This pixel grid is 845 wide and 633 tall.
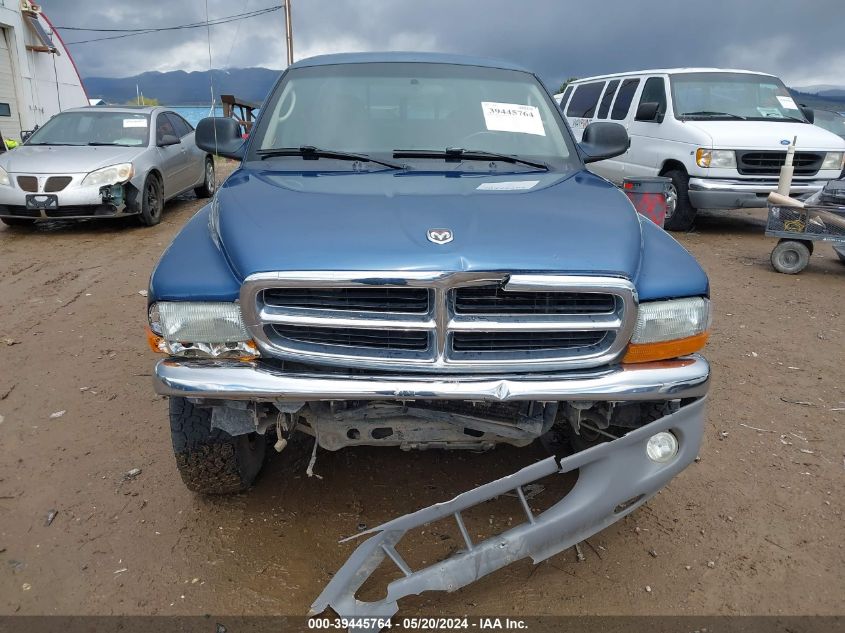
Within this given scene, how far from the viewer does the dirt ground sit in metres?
2.39

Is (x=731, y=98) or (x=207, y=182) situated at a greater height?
(x=731, y=98)

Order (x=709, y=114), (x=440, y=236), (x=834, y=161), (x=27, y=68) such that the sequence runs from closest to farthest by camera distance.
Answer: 1. (x=440, y=236)
2. (x=834, y=161)
3. (x=709, y=114)
4. (x=27, y=68)

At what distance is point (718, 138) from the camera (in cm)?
822

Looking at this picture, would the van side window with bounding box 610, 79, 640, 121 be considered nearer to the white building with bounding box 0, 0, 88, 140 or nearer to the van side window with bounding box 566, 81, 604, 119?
the van side window with bounding box 566, 81, 604, 119

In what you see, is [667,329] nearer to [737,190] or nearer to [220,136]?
[220,136]

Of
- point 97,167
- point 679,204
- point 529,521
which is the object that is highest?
point 97,167

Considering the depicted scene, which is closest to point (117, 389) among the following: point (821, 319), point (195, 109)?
point (821, 319)

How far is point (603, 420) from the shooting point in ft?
7.89

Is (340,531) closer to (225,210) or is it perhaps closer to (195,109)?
(225,210)

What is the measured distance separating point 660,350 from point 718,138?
6958mm

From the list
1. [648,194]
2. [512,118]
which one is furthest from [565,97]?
[512,118]

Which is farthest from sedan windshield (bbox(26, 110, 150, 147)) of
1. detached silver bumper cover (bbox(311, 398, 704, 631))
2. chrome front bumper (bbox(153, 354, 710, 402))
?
detached silver bumper cover (bbox(311, 398, 704, 631))

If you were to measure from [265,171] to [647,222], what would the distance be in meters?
1.76

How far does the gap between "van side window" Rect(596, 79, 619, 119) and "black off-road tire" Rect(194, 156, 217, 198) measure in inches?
256
